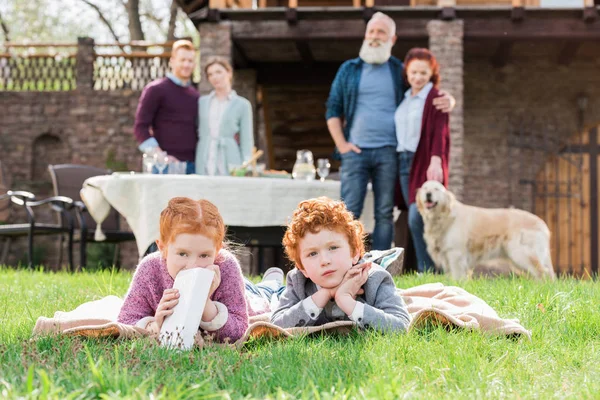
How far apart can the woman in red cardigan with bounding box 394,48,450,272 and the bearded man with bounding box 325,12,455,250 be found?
94 millimetres

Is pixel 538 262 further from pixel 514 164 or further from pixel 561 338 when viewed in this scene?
pixel 514 164

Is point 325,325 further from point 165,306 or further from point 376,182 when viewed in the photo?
point 376,182

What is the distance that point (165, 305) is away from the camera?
2775mm

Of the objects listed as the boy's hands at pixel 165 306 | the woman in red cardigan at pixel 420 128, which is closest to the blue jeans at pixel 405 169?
the woman in red cardigan at pixel 420 128

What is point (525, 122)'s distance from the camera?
13.0m

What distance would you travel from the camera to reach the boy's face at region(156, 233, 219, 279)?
282 cm

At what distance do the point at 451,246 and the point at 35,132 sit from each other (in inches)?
389

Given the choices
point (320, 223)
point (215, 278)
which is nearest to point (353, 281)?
point (320, 223)

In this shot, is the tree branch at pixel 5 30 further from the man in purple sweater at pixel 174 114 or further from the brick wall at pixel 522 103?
the man in purple sweater at pixel 174 114

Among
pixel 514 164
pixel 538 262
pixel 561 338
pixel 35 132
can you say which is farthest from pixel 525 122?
pixel 561 338

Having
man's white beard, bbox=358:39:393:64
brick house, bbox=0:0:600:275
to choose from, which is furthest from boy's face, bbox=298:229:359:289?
brick house, bbox=0:0:600:275

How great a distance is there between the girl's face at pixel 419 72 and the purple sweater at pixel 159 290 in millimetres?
3118

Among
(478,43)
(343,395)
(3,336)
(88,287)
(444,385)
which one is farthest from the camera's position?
(478,43)

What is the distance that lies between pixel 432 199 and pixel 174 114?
6.58 feet
